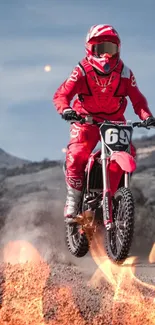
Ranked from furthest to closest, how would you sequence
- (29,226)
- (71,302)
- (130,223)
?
1. (29,226)
2. (71,302)
3. (130,223)

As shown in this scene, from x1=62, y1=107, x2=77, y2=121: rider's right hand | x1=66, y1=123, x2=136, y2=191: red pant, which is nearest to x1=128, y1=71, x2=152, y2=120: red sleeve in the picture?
x1=66, y1=123, x2=136, y2=191: red pant

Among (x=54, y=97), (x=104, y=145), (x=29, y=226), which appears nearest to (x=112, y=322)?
(x=104, y=145)

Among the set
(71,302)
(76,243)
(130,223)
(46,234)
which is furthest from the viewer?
(46,234)

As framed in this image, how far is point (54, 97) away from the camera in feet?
32.5

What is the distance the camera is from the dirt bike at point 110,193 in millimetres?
8828

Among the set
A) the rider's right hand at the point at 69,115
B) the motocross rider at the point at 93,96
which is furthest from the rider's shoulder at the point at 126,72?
the rider's right hand at the point at 69,115

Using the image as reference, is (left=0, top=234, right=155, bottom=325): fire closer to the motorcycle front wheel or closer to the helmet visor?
the motorcycle front wheel

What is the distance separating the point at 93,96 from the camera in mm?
9805

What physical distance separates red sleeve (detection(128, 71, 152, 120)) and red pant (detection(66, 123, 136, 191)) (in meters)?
0.79

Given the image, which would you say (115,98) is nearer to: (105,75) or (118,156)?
(105,75)

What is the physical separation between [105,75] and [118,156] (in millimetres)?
1426

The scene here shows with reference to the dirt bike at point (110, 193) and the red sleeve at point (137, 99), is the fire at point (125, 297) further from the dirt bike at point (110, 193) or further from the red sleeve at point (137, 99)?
the red sleeve at point (137, 99)

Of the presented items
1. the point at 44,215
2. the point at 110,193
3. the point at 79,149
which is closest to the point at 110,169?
the point at 110,193

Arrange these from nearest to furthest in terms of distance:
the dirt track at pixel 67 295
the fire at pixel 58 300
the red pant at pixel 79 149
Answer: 1. the red pant at pixel 79 149
2. the fire at pixel 58 300
3. the dirt track at pixel 67 295
